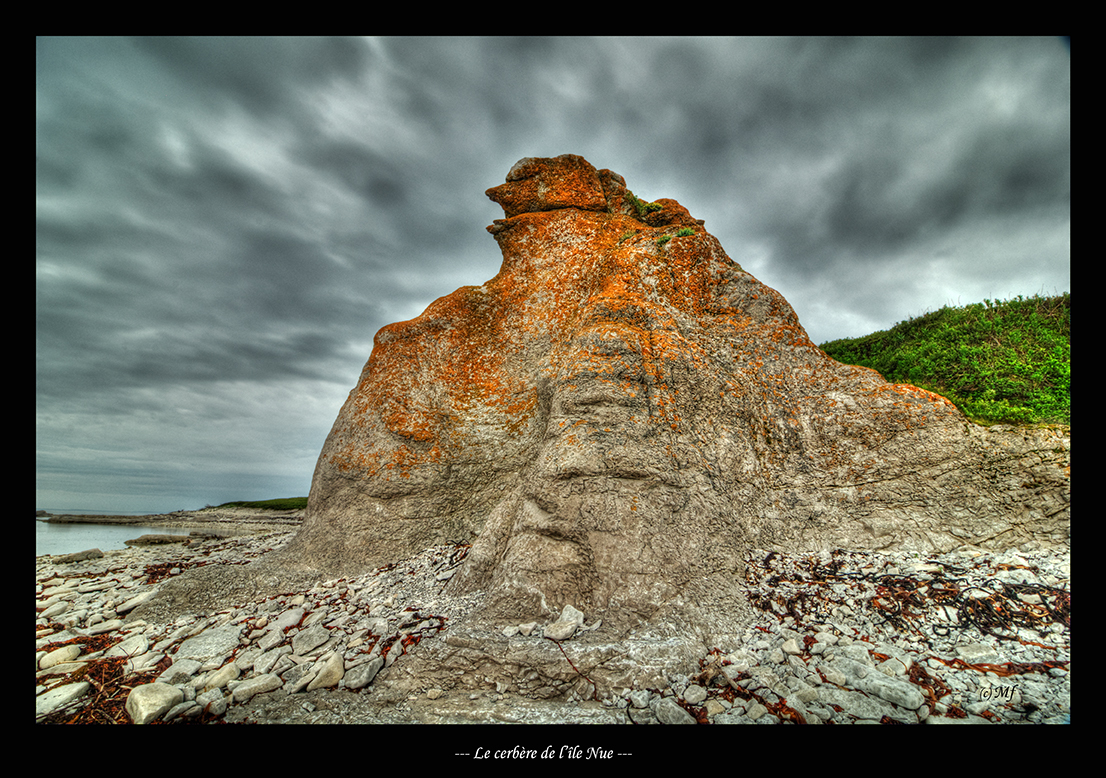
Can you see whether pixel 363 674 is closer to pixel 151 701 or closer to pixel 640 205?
pixel 151 701

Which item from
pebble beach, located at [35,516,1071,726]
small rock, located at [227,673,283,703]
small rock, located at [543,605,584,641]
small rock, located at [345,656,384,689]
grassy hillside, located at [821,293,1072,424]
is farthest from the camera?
grassy hillside, located at [821,293,1072,424]

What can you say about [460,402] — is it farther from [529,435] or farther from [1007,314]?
[1007,314]

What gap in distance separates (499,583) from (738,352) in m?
6.42

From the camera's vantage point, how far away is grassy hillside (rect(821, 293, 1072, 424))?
775cm

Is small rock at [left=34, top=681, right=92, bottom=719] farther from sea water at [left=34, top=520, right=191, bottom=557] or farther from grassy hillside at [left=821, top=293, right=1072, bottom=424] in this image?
grassy hillside at [left=821, top=293, right=1072, bottom=424]

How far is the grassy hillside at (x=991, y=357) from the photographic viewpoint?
7746 mm

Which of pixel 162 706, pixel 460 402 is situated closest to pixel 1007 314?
pixel 460 402

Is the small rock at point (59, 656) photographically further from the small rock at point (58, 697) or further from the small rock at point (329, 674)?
the small rock at point (329, 674)

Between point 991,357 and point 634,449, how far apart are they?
9.03 m

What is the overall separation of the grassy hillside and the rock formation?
3.17 ft

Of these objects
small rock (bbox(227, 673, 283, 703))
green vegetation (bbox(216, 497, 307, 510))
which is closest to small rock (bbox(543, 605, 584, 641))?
small rock (bbox(227, 673, 283, 703))

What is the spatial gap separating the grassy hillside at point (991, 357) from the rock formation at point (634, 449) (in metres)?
0.96

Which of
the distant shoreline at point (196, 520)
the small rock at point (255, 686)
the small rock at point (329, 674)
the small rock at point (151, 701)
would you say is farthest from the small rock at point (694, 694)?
the distant shoreline at point (196, 520)

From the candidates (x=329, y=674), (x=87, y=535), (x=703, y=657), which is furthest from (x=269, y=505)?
Answer: (x=703, y=657)
